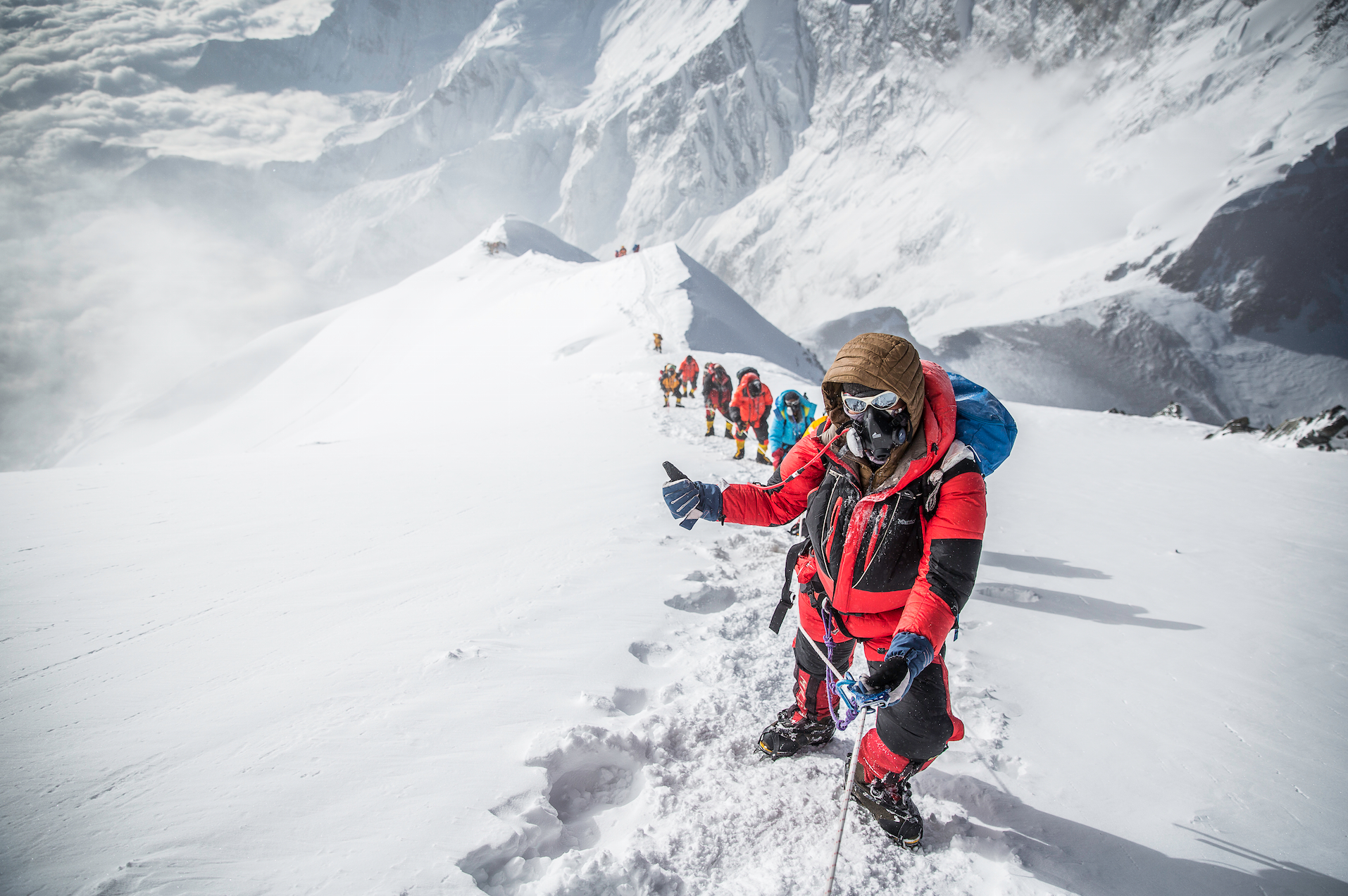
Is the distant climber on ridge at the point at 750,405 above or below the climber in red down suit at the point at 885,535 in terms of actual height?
below

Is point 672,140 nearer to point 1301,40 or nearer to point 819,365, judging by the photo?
point 1301,40

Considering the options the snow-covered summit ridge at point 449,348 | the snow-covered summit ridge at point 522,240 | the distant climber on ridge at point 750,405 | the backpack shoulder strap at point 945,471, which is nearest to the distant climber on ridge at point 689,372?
the snow-covered summit ridge at point 449,348

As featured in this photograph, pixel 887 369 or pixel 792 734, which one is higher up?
pixel 887 369

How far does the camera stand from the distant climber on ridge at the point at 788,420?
5.86 m

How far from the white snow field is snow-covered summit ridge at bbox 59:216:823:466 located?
6.00 meters

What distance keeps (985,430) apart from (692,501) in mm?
1133

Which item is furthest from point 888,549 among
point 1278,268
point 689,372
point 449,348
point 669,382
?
point 1278,268

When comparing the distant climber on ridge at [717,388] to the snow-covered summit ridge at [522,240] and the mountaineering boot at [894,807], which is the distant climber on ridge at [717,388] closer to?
the mountaineering boot at [894,807]

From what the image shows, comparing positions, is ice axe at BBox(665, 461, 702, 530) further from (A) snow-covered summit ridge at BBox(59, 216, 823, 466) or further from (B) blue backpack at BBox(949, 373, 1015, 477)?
(A) snow-covered summit ridge at BBox(59, 216, 823, 466)

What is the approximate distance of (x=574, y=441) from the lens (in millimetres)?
8891

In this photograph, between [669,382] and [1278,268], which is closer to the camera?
[669,382]

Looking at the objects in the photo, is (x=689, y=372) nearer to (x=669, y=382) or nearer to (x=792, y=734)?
(x=669, y=382)

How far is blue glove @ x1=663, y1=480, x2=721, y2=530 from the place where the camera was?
2.26 meters

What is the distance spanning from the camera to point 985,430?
1938 millimetres
